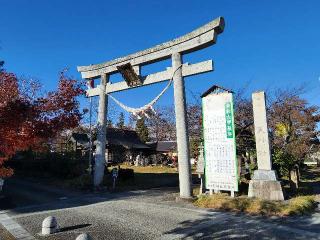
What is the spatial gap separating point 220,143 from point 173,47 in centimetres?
471

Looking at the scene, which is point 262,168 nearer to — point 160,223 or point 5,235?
point 160,223

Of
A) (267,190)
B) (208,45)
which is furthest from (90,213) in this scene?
(208,45)

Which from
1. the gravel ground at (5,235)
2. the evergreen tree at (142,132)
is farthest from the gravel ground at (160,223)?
the evergreen tree at (142,132)

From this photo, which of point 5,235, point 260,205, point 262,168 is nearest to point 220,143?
point 262,168

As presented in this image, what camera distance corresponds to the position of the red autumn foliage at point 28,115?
7.84 metres

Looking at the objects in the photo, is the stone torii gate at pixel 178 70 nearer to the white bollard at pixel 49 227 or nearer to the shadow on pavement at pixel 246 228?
the shadow on pavement at pixel 246 228

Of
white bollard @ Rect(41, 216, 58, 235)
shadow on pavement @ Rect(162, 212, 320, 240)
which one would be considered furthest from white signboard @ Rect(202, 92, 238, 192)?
white bollard @ Rect(41, 216, 58, 235)

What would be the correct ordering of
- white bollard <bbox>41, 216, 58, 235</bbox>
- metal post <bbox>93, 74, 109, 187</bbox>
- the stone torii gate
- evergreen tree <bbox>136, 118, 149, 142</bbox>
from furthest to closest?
1. evergreen tree <bbox>136, 118, 149, 142</bbox>
2. metal post <bbox>93, 74, 109, 187</bbox>
3. the stone torii gate
4. white bollard <bbox>41, 216, 58, 235</bbox>

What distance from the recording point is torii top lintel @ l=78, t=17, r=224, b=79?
12.6 meters

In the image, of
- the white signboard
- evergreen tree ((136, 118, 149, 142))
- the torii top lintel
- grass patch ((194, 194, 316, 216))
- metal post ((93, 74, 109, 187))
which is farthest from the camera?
evergreen tree ((136, 118, 149, 142))

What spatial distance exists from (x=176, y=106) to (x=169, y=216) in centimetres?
504

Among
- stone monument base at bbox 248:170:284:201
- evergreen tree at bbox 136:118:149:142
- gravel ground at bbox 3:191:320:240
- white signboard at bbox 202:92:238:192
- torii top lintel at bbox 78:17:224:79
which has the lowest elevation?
gravel ground at bbox 3:191:320:240

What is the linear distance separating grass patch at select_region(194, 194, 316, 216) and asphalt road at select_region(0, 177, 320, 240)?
475 millimetres

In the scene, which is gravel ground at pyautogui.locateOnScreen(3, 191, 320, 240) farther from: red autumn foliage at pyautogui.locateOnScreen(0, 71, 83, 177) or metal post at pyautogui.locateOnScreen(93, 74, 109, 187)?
metal post at pyautogui.locateOnScreen(93, 74, 109, 187)
